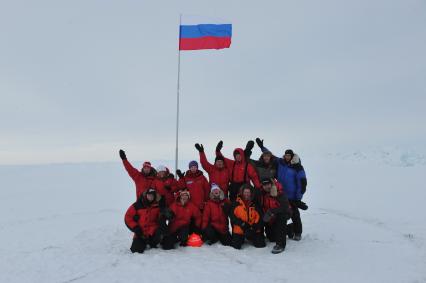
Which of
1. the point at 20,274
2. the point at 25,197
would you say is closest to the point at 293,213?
the point at 20,274

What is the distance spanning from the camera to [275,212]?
5387 millimetres

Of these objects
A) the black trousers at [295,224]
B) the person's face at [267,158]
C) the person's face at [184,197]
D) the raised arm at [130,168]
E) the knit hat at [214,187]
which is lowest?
the black trousers at [295,224]

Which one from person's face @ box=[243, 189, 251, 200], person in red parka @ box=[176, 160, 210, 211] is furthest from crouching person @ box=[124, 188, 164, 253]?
person's face @ box=[243, 189, 251, 200]

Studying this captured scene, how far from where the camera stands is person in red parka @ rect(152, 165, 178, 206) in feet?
19.9

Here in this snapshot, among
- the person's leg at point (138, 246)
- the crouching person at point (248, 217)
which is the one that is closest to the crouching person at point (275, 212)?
the crouching person at point (248, 217)

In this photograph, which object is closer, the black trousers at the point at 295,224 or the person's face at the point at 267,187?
the person's face at the point at 267,187

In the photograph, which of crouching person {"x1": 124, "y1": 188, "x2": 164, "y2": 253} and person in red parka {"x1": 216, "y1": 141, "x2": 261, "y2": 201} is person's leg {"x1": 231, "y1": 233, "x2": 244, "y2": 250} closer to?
person in red parka {"x1": 216, "y1": 141, "x2": 261, "y2": 201}

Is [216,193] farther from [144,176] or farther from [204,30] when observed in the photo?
[204,30]

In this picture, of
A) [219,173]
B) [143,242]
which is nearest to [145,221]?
[143,242]

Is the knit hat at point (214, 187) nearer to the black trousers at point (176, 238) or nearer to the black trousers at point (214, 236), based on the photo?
the black trousers at point (214, 236)

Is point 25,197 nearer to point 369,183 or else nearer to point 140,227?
point 140,227

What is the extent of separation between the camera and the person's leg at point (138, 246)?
529cm

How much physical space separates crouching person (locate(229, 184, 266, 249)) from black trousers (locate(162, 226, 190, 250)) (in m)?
0.69

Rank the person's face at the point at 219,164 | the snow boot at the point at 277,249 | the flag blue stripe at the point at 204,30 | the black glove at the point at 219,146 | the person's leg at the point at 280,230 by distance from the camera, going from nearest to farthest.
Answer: the snow boot at the point at 277,249 < the person's leg at the point at 280,230 < the person's face at the point at 219,164 < the black glove at the point at 219,146 < the flag blue stripe at the point at 204,30
